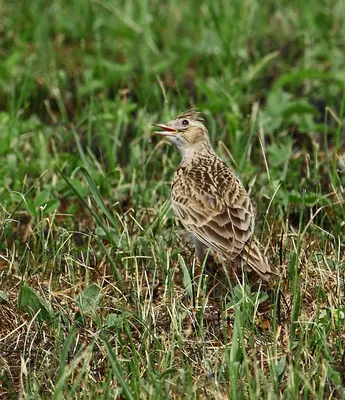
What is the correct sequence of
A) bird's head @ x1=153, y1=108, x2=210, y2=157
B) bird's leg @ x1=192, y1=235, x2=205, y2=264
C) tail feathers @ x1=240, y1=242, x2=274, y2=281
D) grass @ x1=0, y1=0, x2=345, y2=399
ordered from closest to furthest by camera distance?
1. grass @ x1=0, y1=0, x2=345, y2=399
2. tail feathers @ x1=240, y1=242, x2=274, y2=281
3. bird's leg @ x1=192, y1=235, x2=205, y2=264
4. bird's head @ x1=153, y1=108, x2=210, y2=157

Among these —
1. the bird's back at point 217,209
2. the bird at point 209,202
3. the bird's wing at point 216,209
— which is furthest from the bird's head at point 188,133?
the bird's wing at point 216,209

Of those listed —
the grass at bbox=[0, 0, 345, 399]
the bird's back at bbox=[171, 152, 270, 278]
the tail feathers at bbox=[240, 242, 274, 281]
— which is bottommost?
the grass at bbox=[0, 0, 345, 399]

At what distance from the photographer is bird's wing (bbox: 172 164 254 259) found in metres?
5.70

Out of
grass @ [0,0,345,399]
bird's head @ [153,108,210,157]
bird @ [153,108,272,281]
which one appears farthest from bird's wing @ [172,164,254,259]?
bird's head @ [153,108,210,157]

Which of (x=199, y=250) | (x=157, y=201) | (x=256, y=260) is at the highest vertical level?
(x=256, y=260)

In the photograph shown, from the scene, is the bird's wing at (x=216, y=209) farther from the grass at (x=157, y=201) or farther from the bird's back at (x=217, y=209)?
the grass at (x=157, y=201)

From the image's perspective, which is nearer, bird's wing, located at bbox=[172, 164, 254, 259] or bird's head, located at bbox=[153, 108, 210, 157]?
bird's wing, located at bbox=[172, 164, 254, 259]

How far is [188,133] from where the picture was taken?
6734 millimetres

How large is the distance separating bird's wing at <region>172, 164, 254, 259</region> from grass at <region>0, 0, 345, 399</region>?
0.17 m

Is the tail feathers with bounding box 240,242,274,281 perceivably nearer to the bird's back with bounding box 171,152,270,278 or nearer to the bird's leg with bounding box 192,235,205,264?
the bird's back with bounding box 171,152,270,278

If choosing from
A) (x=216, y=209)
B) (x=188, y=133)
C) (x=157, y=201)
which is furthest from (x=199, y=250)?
(x=188, y=133)

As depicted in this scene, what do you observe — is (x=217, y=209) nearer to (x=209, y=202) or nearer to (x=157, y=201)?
(x=209, y=202)

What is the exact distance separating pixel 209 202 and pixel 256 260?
590mm

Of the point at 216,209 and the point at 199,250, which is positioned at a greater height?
the point at 216,209
